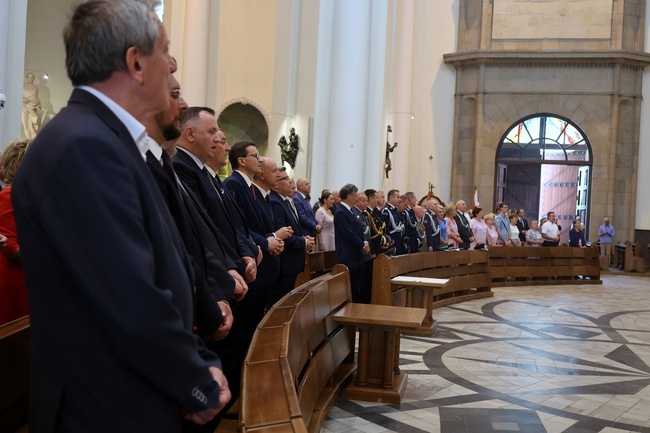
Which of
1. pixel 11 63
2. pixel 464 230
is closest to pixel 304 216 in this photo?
pixel 11 63

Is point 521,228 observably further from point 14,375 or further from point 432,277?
point 14,375

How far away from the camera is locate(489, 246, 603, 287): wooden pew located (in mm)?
14625

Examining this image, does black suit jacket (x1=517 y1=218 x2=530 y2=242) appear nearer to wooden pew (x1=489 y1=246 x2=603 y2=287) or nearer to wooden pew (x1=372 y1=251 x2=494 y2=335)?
wooden pew (x1=489 y1=246 x2=603 y2=287)

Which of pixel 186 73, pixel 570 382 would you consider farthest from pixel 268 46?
pixel 570 382

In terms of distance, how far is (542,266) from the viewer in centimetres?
1542

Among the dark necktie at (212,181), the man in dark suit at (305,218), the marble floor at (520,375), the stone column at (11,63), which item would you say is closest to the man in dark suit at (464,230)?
the marble floor at (520,375)

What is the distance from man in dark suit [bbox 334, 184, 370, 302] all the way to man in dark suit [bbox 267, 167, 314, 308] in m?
2.26

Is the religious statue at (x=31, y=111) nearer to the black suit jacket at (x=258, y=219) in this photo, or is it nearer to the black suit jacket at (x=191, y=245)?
the black suit jacket at (x=258, y=219)

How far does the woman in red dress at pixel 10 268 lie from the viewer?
3549mm

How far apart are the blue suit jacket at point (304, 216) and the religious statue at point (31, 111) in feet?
24.6

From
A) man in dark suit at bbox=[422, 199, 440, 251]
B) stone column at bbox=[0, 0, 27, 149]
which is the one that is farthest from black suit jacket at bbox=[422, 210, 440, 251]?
stone column at bbox=[0, 0, 27, 149]

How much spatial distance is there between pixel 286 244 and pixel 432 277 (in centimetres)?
529

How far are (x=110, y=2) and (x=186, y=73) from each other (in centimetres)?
1333

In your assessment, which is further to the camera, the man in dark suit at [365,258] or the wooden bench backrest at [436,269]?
the man in dark suit at [365,258]
